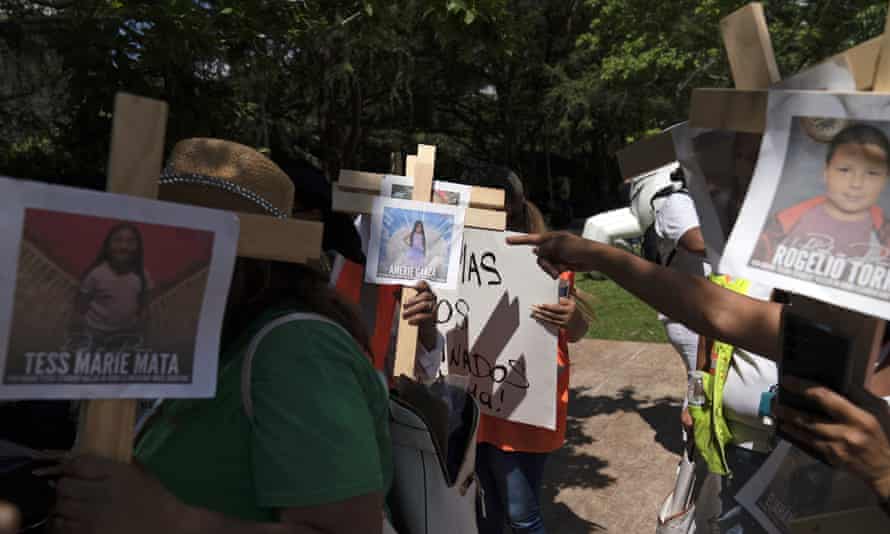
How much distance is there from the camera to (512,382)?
10.8 ft

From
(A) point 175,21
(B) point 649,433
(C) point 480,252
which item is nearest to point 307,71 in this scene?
(A) point 175,21

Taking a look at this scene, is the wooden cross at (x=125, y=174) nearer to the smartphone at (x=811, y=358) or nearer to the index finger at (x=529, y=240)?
the smartphone at (x=811, y=358)

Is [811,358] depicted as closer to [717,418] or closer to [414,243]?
[717,418]

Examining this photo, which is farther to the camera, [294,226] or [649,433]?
[649,433]

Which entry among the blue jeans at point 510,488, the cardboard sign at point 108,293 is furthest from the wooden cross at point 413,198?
the cardboard sign at point 108,293

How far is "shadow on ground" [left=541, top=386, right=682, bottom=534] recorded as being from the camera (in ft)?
14.4

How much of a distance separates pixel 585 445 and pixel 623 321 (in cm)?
463

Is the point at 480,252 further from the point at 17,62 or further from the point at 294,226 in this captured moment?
the point at 17,62

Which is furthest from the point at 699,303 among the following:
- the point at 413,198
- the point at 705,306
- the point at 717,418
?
the point at 413,198

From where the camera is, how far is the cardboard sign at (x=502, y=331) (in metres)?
3.26

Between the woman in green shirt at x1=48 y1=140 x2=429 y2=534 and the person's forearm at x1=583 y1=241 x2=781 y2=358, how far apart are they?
71cm

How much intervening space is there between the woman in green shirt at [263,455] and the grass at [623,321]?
22.9ft

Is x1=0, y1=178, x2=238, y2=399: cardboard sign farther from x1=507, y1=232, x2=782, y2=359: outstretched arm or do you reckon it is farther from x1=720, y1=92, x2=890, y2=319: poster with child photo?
x1=507, y1=232, x2=782, y2=359: outstretched arm

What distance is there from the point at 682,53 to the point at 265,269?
530 inches
